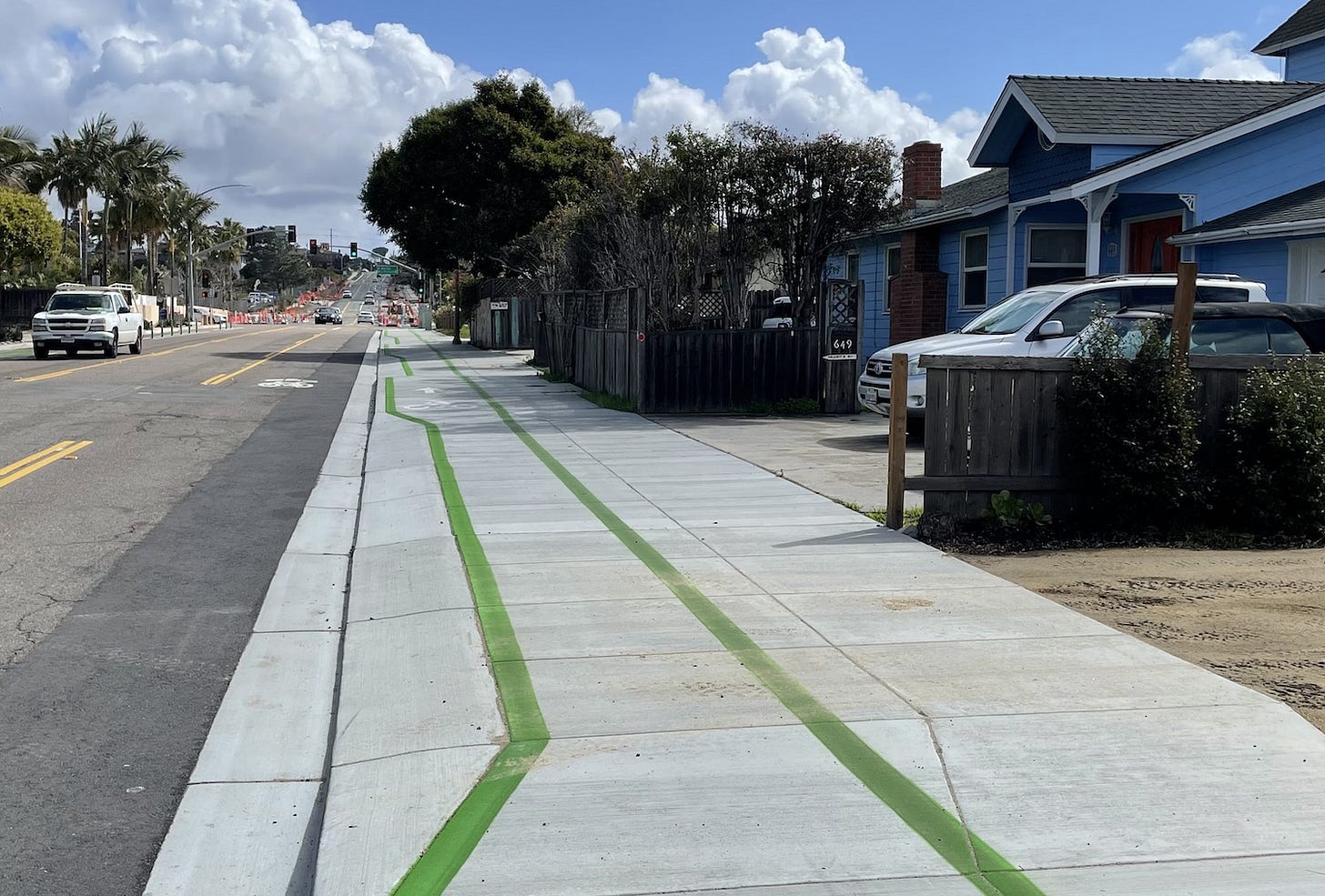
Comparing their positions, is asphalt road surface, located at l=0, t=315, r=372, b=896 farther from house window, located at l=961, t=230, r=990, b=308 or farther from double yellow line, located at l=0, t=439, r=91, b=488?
house window, located at l=961, t=230, r=990, b=308

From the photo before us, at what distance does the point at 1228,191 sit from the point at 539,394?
11.7 metres

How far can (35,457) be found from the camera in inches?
543

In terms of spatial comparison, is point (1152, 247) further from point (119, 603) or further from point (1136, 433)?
point (119, 603)

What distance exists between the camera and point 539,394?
23453 mm

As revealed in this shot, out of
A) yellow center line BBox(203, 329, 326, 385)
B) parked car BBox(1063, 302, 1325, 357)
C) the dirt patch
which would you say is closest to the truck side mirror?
parked car BBox(1063, 302, 1325, 357)

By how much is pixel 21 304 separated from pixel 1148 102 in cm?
5374

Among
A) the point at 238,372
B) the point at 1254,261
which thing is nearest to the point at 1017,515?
the point at 1254,261

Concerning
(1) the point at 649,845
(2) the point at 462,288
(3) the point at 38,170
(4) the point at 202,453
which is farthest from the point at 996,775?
(3) the point at 38,170

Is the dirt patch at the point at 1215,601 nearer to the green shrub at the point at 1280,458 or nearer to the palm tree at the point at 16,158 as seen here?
the green shrub at the point at 1280,458

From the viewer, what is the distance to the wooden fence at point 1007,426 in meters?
9.48

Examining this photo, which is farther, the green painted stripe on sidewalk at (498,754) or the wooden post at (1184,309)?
the wooden post at (1184,309)

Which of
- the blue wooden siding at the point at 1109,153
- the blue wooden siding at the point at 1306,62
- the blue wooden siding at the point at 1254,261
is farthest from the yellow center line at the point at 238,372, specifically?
the blue wooden siding at the point at 1306,62

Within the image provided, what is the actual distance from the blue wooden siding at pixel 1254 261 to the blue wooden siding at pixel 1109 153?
2.23 meters

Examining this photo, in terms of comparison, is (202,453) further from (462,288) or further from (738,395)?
(462,288)
